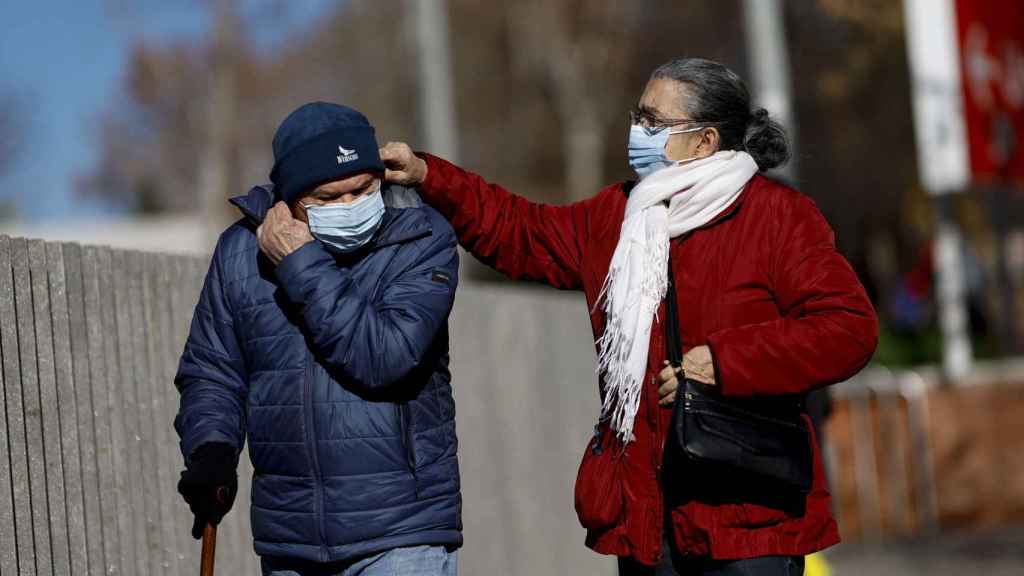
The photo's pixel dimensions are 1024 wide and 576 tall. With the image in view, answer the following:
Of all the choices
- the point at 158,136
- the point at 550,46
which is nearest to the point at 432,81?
the point at 550,46

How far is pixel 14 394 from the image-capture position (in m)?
4.21

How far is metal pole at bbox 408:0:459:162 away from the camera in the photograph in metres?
10.9

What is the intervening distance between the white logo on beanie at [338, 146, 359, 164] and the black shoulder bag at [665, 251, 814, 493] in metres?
0.76

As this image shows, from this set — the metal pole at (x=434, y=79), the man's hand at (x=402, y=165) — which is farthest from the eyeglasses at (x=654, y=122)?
the metal pole at (x=434, y=79)

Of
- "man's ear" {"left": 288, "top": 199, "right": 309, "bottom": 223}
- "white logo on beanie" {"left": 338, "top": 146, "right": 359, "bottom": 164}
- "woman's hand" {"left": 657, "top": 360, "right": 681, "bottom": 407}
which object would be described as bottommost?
"woman's hand" {"left": 657, "top": 360, "right": 681, "bottom": 407}

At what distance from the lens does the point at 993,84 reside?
55.3 ft

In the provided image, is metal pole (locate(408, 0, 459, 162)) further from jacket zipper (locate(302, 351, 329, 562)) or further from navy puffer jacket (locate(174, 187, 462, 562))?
jacket zipper (locate(302, 351, 329, 562))

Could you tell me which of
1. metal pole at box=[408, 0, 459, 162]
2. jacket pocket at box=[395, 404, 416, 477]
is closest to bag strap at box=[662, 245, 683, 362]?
jacket pocket at box=[395, 404, 416, 477]

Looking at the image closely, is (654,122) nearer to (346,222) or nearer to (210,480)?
(346,222)

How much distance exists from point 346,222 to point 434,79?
285 inches

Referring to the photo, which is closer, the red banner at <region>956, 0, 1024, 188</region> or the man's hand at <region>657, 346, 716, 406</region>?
the man's hand at <region>657, 346, 716, 406</region>

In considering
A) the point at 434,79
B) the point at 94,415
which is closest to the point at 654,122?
the point at 94,415

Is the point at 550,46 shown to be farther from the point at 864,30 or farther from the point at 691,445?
the point at 691,445

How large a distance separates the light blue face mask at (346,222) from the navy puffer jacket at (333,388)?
0.04 metres
